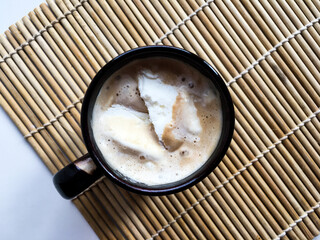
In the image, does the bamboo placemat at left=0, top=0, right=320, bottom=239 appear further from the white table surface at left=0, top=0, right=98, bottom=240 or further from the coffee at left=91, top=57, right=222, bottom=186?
the coffee at left=91, top=57, right=222, bottom=186

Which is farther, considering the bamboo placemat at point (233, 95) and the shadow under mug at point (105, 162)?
the bamboo placemat at point (233, 95)

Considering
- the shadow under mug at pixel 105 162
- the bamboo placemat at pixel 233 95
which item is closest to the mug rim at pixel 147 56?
the shadow under mug at pixel 105 162

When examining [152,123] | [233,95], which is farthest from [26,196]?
[233,95]

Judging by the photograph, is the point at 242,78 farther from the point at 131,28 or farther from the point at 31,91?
the point at 31,91

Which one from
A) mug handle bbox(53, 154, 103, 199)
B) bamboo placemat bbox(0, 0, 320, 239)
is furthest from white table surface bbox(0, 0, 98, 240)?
mug handle bbox(53, 154, 103, 199)

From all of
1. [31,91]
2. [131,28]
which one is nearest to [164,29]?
[131,28]

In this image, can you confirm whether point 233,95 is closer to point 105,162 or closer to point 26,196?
point 105,162

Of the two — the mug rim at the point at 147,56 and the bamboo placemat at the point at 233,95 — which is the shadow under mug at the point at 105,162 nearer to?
the mug rim at the point at 147,56
